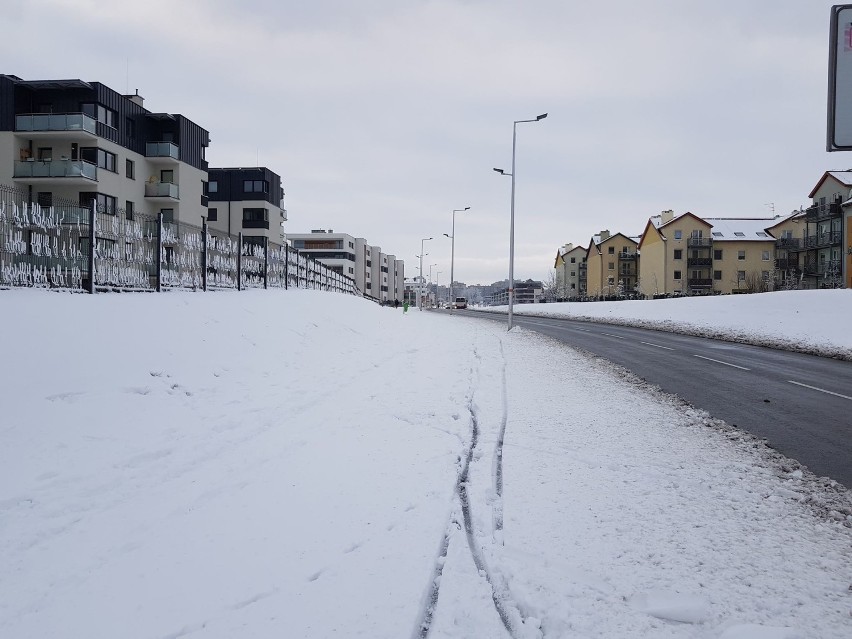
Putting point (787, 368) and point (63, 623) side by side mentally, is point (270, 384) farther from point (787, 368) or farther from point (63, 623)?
point (787, 368)

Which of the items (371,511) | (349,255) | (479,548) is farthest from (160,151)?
(349,255)

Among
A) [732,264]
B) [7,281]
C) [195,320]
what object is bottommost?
[195,320]

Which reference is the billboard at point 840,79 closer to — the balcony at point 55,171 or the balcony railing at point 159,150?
the balcony at point 55,171

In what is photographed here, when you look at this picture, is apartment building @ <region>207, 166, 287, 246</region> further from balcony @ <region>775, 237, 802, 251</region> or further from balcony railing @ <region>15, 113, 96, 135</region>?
balcony @ <region>775, 237, 802, 251</region>

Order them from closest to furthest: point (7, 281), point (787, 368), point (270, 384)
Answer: point (270, 384) < point (7, 281) < point (787, 368)

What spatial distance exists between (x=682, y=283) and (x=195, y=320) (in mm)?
68791

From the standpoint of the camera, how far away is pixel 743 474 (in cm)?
528

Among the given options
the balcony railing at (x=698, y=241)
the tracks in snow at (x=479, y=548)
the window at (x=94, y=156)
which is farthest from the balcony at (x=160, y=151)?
the balcony railing at (x=698, y=241)

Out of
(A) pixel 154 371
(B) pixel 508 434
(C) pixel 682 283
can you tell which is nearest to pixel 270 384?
(A) pixel 154 371

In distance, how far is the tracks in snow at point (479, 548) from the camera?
2.91m

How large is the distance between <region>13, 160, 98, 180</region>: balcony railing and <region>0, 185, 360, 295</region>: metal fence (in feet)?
66.7

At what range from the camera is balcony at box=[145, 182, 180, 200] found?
38.6 metres

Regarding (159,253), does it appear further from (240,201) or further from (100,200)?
(240,201)

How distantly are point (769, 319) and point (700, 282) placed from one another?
49.5m
